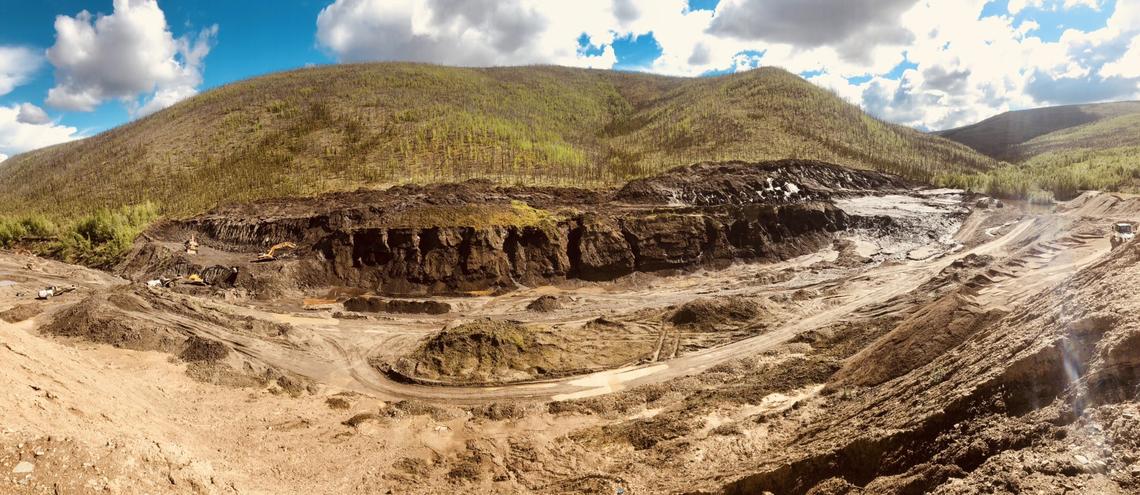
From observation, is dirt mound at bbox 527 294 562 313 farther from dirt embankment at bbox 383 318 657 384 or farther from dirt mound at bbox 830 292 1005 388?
dirt mound at bbox 830 292 1005 388

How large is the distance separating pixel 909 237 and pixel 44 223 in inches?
3118

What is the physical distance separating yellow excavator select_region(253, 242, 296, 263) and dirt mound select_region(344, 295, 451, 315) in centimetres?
1117

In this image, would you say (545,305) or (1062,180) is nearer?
(545,305)

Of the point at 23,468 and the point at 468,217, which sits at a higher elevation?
the point at 468,217

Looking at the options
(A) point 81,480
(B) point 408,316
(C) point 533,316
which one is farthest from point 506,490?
(B) point 408,316

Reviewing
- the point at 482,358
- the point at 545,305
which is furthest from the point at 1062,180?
the point at 482,358

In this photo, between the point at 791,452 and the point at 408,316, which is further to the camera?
the point at 408,316

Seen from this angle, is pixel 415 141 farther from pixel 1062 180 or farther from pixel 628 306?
pixel 1062 180

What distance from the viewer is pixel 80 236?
43.3 metres

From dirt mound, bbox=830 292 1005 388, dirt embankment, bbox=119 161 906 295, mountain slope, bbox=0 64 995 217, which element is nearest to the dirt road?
dirt embankment, bbox=119 161 906 295

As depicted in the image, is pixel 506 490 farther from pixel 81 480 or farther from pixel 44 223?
pixel 44 223

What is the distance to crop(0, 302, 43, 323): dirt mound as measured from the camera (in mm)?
23062

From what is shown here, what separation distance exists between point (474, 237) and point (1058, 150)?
374ft

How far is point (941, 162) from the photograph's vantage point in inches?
3034
